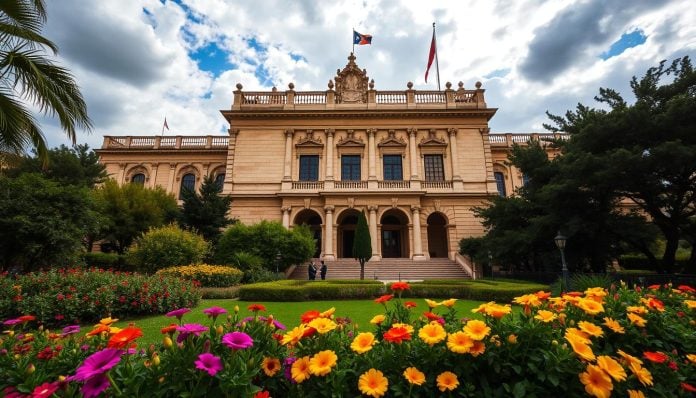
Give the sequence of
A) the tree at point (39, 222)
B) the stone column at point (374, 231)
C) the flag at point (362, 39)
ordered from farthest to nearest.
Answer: the flag at point (362, 39)
the stone column at point (374, 231)
the tree at point (39, 222)

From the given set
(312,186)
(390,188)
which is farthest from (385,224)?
(312,186)

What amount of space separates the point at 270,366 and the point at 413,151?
27.7m

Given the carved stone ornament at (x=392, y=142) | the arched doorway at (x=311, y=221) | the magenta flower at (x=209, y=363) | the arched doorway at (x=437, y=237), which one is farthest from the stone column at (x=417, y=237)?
the magenta flower at (x=209, y=363)

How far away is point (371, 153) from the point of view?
28531 millimetres

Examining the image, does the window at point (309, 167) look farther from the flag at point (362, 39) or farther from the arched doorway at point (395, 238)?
the flag at point (362, 39)

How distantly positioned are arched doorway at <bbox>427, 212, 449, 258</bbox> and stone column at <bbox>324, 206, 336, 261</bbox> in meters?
9.35

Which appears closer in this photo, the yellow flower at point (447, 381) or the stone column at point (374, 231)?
the yellow flower at point (447, 381)

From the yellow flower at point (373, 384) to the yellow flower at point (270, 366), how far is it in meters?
0.57

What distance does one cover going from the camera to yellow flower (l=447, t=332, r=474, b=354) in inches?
80.3

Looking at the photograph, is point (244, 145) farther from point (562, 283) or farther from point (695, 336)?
point (695, 336)

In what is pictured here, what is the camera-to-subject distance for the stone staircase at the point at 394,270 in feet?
73.6

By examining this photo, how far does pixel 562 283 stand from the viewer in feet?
34.6

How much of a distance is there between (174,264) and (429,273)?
1602 centimetres

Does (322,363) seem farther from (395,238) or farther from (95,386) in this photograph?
(395,238)
